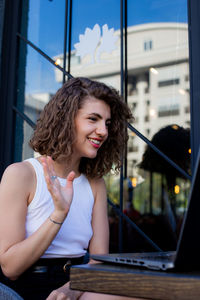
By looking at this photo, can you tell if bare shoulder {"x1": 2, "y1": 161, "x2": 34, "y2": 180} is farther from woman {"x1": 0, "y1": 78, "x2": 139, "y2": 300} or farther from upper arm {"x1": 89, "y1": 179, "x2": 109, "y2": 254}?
upper arm {"x1": 89, "y1": 179, "x2": 109, "y2": 254}

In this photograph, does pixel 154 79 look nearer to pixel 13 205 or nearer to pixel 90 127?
pixel 90 127

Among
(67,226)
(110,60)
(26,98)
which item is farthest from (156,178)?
(67,226)

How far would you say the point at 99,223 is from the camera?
62.5 inches

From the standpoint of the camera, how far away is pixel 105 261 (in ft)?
2.45

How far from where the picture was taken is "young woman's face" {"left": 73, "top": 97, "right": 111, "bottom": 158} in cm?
151

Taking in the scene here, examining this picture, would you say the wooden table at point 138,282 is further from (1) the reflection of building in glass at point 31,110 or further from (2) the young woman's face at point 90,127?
(1) the reflection of building in glass at point 31,110

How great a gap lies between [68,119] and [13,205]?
1.51ft

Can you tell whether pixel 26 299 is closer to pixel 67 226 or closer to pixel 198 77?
pixel 67 226

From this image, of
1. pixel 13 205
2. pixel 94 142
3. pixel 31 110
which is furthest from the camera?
pixel 31 110

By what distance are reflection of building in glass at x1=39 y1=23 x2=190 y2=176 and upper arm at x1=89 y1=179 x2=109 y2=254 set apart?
2.52 m

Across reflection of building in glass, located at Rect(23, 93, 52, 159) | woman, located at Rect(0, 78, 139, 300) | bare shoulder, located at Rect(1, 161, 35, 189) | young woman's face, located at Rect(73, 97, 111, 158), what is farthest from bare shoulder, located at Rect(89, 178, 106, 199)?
reflection of building in glass, located at Rect(23, 93, 52, 159)

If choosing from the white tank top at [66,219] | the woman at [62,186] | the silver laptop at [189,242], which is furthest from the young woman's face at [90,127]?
the silver laptop at [189,242]

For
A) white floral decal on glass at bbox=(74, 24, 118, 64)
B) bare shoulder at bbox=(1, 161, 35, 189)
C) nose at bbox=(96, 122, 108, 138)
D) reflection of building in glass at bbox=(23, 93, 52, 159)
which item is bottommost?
bare shoulder at bbox=(1, 161, 35, 189)

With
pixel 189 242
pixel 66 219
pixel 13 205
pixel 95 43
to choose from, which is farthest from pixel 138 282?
pixel 95 43
